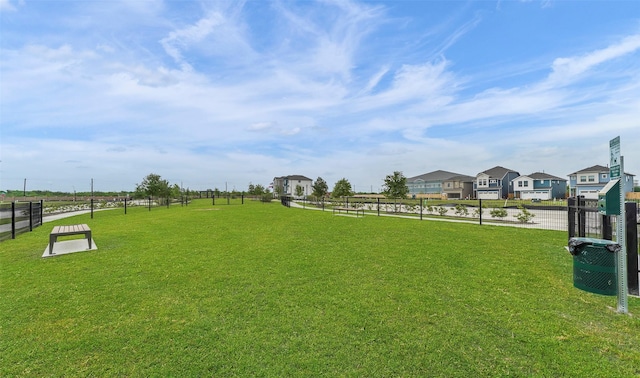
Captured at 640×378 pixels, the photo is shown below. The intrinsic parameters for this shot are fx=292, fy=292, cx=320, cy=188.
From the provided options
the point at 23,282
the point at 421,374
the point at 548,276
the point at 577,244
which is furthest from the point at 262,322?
the point at 548,276

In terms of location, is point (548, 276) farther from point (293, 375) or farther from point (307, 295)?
point (293, 375)

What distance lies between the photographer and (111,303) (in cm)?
434

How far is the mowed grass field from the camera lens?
2.86 meters

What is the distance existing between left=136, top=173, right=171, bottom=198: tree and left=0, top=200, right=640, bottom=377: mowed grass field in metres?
28.2

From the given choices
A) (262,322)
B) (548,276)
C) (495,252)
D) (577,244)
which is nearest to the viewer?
(262,322)

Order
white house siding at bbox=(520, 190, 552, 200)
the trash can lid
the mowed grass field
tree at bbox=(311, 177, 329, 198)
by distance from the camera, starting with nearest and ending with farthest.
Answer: the mowed grass field < the trash can lid < tree at bbox=(311, 177, 329, 198) < white house siding at bbox=(520, 190, 552, 200)

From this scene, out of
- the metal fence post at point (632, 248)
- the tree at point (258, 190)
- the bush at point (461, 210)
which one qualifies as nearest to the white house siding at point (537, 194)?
the bush at point (461, 210)

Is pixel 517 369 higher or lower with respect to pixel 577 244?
lower

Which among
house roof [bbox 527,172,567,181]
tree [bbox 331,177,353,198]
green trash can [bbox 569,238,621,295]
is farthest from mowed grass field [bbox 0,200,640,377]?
house roof [bbox 527,172,567,181]

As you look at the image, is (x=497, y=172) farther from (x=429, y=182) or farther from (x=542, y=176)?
(x=429, y=182)

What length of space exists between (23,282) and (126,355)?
403cm

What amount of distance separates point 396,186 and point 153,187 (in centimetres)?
2671

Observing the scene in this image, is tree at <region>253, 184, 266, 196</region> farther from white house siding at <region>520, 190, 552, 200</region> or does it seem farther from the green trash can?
the green trash can

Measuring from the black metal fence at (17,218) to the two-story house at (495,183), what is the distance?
61.4 m
